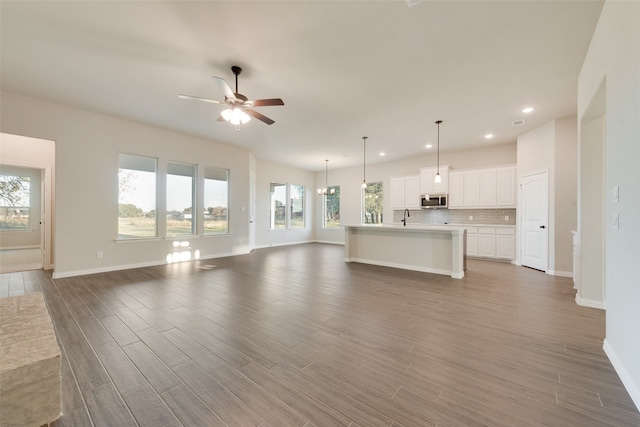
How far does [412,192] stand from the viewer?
8.02 m

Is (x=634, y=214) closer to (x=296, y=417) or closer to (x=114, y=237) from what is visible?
(x=296, y=417)

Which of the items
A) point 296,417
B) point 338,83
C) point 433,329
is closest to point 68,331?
point 296,417

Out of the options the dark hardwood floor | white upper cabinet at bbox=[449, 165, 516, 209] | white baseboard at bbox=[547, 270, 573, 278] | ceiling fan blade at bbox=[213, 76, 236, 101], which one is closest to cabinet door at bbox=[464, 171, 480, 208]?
white upper cabinet at bbox=[449, 165, 516, 209]

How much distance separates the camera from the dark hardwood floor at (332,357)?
5.10 ft

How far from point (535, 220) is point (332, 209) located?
21.7 ft

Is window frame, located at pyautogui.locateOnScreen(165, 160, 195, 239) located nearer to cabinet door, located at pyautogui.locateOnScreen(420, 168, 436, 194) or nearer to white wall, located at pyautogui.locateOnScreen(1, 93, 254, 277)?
white wall, located at pyautogui.locateOnScreen(1, 93, 254, 277)

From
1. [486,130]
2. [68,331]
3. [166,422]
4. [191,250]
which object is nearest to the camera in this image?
[166,422]

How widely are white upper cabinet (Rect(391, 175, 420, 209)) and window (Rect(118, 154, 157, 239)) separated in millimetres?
6840

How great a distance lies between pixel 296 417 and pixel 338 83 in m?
3.80

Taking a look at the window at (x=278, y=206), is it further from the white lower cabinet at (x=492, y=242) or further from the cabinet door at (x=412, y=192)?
the white lower cabinet at (x=492, y=242)

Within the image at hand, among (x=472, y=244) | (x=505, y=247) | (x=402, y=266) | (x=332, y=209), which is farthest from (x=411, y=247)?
(x=332, y=209)

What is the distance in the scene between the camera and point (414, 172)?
8.25 m

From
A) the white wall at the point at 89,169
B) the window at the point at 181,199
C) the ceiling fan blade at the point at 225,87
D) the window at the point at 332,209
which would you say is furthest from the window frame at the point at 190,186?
the window at the point at 332,209

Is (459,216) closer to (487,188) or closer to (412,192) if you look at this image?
(487,188)
